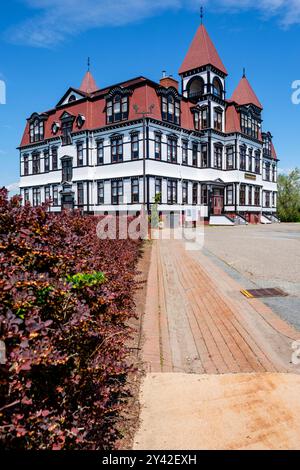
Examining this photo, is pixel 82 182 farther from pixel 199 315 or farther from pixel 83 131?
pixel 199 315

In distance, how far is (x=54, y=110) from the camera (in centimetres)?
4288

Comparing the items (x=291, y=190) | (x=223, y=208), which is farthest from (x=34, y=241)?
(x=291, y=190)

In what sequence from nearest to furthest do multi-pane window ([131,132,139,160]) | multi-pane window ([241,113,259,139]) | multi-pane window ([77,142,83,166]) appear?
multi-pane window ([131,132,139,160])
multi-pane window ([77,142,83,166])
multi-pane window ([241,113,259,139])


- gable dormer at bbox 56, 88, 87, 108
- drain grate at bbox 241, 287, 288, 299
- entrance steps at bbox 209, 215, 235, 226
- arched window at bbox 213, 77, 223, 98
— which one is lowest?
drain grate at bbox 241, 287, 288, 299

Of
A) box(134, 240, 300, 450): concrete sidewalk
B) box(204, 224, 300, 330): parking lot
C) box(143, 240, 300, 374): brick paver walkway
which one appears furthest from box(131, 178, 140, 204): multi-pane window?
box(134, 240, 300, 450): concrete sidewalk

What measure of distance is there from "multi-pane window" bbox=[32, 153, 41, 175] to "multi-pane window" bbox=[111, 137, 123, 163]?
13287 mm

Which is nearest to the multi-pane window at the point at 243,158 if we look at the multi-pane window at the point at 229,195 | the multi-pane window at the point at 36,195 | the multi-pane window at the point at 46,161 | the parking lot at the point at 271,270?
the multi-pane window at the point at 229,195

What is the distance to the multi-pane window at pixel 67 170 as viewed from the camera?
40750 millimetres

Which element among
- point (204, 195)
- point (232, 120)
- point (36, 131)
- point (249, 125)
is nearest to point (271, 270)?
point (204, 195)

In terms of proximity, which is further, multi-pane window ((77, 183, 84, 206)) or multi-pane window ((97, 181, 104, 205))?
multi-pane window ((77, 183, 84, 206))

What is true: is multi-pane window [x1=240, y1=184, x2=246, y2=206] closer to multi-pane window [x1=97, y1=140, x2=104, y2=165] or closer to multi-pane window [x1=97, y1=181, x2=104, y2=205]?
multi-pane window [x1=97, y1=181, x2=104, y2=205]

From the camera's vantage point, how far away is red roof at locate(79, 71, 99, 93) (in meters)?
49.2

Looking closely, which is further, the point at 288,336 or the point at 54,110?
the point at 54,110
